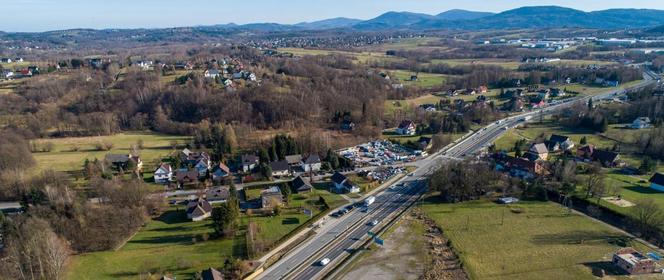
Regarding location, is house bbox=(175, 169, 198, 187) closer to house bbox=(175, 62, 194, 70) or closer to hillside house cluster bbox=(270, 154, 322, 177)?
hillside house cluster bbox=(270, 154, 322, 177)

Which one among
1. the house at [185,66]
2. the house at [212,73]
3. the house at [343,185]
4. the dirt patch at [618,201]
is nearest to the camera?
the dirt patch at [618,201]

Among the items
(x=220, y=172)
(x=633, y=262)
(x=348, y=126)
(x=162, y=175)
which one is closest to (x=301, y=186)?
(x=220, y=172)

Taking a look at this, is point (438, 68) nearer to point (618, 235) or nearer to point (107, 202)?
point (618, 235)

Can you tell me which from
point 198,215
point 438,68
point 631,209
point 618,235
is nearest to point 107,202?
point 198,215

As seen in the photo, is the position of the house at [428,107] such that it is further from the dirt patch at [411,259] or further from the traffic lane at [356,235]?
the dirt patch at [411,259]

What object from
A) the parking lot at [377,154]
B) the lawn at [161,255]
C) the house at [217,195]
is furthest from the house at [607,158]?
the house at [217,195]

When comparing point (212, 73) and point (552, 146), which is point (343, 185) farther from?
point (212, 73)
